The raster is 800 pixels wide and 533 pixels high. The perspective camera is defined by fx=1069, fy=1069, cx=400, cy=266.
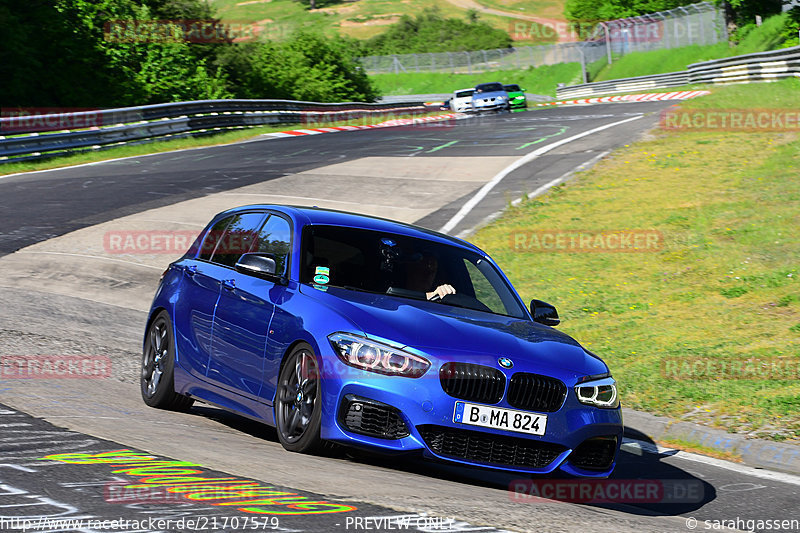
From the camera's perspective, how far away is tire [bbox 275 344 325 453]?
6.32 m

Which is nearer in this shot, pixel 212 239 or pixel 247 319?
pixel 247 319

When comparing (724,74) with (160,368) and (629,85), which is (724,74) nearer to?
(629,85)

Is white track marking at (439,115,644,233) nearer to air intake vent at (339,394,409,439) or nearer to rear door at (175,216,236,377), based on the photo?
rear door at (175,216,236,377)

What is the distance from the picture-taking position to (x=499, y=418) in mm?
6172

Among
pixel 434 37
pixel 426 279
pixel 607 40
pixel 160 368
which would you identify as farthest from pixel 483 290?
pixel 434 37

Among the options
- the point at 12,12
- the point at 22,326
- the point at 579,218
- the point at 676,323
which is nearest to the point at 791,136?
the point at 579,218

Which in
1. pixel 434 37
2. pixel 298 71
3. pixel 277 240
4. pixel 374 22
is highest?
pixel 374 22

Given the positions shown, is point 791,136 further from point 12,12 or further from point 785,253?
point 12,12

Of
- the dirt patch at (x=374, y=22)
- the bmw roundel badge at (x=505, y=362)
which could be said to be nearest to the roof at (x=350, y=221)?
the bmw roundel badge at (x=505, y=362)

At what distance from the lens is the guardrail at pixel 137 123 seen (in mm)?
26250

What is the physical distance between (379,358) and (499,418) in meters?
0.78

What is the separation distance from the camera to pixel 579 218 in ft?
58.0

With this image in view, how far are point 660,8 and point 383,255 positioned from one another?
8315cm

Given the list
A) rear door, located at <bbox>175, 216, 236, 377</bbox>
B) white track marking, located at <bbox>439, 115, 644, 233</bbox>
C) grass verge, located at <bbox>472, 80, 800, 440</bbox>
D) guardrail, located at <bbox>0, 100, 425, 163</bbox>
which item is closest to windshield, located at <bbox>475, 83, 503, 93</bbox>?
guardrail, located at <bbox>0, 100, 425, 163</bbox>
